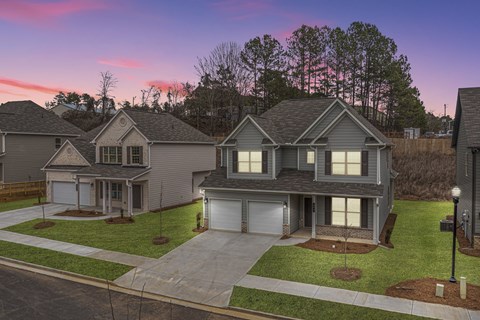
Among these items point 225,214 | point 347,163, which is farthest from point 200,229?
point 347,163

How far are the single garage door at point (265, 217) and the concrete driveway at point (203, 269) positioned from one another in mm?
790

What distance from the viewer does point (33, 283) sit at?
49.0 feet

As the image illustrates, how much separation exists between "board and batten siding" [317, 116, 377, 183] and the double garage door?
369 cm

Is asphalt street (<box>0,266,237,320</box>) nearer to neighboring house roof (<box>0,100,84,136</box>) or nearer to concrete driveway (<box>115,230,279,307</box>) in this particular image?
concrete driveway (<box>115,230,279,307</box>)

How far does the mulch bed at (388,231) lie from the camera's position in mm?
19706

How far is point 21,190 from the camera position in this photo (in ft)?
121

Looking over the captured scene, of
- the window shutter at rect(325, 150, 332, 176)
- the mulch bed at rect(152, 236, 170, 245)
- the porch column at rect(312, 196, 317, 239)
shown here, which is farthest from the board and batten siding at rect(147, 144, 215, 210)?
the window shutter at rect(325, 150, 332, 176)

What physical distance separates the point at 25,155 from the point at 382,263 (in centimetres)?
4103

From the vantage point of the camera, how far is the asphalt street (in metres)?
11.9

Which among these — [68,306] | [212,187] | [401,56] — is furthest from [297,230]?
[401,56]

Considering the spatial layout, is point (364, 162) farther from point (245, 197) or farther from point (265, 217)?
point (245, 197)

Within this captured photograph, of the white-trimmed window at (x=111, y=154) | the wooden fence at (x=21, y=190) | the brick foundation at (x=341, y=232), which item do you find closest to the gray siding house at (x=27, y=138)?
the wooden fence at (x=21, y=190)

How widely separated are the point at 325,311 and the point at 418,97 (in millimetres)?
62973

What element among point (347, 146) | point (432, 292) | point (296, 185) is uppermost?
point (347, 146)
